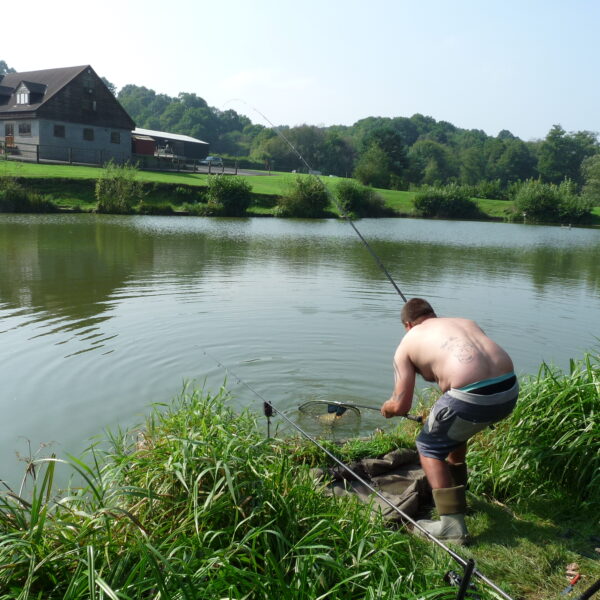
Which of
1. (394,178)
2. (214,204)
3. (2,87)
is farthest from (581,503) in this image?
(394,178)

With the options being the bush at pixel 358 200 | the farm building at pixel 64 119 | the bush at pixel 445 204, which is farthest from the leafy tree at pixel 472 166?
the farm building at pixel 64 119

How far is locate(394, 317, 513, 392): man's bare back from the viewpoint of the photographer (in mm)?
3996

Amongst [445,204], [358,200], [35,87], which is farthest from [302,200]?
[35,87]

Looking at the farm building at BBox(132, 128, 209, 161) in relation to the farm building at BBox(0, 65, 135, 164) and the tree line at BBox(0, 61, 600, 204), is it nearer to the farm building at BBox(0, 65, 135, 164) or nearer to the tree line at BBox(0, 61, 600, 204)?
the farm building at BBox(0, 65, 135, 164)

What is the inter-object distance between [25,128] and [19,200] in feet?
68.3

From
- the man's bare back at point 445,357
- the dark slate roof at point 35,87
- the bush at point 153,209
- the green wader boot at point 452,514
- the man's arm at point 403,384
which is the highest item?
the dark slate roof at point 35,87

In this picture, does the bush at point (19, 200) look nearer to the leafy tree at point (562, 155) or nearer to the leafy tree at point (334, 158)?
the leafy tree at point (334, 158)

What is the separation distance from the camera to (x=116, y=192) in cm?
3575

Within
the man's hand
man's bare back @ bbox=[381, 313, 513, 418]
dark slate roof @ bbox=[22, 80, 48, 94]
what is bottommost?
the man's hand

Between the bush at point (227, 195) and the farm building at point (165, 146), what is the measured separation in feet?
61.0

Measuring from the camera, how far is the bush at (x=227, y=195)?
1590 inches

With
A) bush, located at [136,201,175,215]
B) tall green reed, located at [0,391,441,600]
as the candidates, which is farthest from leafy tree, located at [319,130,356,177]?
tall green reed, located at [0,391,441,600]

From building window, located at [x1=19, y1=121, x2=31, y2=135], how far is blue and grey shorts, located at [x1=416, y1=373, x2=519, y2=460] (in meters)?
52.6

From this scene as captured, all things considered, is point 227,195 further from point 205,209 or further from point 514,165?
point 514,165
